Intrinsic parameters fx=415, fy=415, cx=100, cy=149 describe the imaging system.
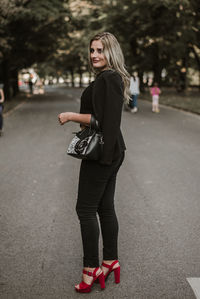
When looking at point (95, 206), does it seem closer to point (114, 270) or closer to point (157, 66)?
point (114, 270)

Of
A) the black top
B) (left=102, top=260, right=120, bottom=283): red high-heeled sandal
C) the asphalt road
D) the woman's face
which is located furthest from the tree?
(left=102, top=260, right=120, bottom=283): red high-heeled sandal

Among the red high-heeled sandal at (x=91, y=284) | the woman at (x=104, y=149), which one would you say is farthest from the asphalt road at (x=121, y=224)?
the woman at (x=104, y=149)

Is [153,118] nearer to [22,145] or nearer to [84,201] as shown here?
[22,145]

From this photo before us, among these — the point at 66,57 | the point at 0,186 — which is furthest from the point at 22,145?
the point at 66,57

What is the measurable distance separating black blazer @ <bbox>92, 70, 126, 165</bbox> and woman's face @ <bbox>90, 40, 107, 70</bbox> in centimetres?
11

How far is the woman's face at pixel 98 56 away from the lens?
2.97 m

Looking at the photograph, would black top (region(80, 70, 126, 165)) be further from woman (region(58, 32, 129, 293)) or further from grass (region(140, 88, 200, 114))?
grass (region(140, 88, 200, 114))

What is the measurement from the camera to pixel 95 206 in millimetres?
3127

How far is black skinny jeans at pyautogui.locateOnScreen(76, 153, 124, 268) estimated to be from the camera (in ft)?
9.94

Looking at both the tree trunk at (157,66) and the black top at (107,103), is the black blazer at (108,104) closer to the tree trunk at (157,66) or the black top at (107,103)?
the black top at (107,103)

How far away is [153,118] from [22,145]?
7.95m

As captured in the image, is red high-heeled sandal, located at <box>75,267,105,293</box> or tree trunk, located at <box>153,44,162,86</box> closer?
red high-heeled sandal, located at <box>75,267,105,293</box>

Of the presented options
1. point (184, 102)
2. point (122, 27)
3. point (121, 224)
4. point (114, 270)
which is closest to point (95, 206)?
point (114, 270)

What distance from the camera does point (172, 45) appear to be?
3102 centimetres
